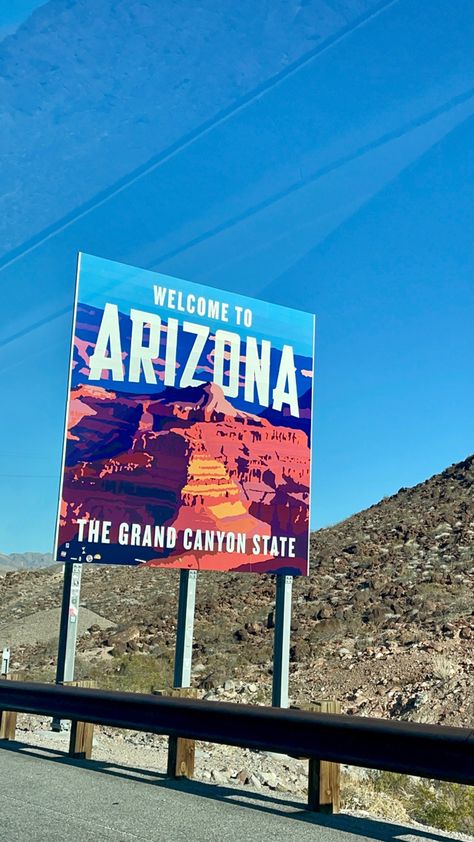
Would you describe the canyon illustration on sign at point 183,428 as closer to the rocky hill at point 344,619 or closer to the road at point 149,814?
the road at point 149,814

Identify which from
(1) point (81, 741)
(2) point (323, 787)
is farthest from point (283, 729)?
(1) point (81, 741)

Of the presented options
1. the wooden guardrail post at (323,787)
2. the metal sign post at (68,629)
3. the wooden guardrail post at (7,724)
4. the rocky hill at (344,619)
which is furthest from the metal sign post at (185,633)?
the wooden guardrail post at (323,787)

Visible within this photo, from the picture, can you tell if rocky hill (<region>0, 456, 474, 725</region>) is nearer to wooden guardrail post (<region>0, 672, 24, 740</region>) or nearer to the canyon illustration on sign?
the canyon illustration on sign

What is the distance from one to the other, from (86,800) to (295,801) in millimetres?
1783

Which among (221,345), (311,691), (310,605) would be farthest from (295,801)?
(310,605)

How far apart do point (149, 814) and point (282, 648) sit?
27.6 ft

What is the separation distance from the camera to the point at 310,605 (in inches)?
1179

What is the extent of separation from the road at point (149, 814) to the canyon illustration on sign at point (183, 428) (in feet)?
A: 17.0

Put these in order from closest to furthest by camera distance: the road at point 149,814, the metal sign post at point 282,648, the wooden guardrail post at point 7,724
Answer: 1. the road at point 149,814
2. the wooden guardrail post at point 7,724
3. the metal sign post at point 282,648

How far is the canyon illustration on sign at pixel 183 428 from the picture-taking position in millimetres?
13453

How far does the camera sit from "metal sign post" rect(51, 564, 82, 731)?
42.6ft

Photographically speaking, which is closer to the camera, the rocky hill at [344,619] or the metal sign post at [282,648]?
the metal sign post at [282,648]

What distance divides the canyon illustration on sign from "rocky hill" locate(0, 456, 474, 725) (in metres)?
5.36

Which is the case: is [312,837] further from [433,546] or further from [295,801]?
[433,546]
